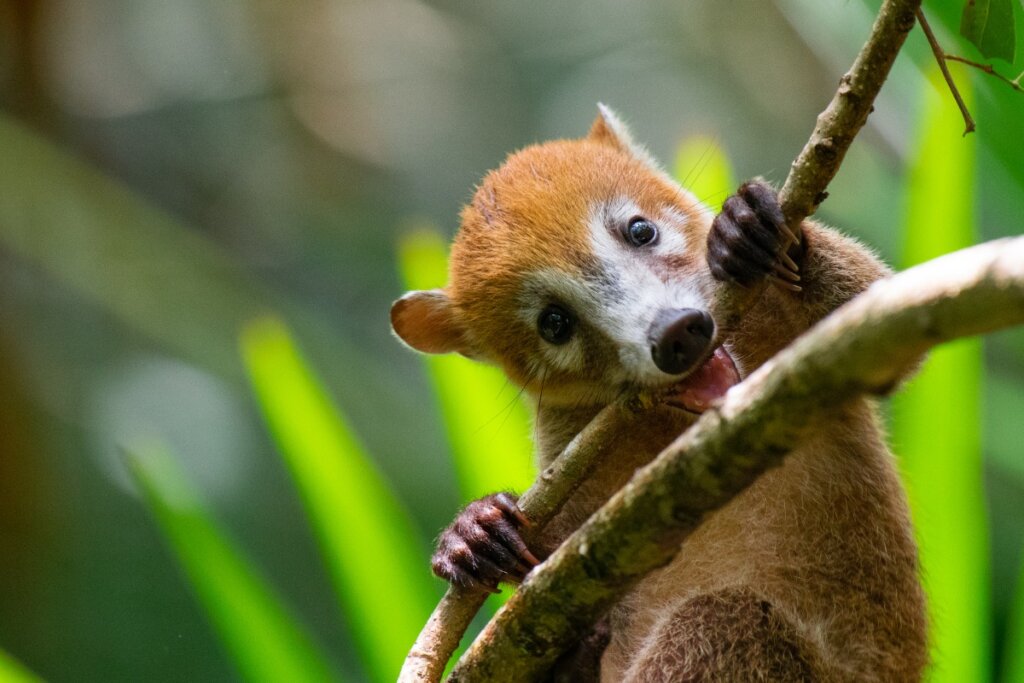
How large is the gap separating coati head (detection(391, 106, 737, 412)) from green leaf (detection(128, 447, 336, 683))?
136 centimetres

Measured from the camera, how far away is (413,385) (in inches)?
280

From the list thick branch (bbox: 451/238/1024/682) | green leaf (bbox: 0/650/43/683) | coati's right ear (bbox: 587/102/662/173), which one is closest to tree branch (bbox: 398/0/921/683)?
thick branch (bbox: 451/238/1024/682)

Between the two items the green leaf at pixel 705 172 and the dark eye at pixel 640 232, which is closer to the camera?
the dark eye at pixel 640 232

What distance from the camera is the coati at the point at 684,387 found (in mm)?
2613

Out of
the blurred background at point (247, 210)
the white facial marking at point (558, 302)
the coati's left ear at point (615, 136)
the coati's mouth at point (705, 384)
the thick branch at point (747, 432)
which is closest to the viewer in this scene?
the thick branch at point (747, 432)

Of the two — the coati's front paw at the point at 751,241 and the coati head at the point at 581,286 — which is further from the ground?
the coati head at the point at 581,286

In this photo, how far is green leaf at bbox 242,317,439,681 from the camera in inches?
165

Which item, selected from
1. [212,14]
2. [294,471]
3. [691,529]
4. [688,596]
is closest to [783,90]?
[212,14]

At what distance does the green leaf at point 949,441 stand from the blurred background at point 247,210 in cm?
150

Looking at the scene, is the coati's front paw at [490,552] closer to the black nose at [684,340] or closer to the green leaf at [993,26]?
the black nose at [684,340]

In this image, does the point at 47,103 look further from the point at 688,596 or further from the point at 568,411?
the point at 688,596

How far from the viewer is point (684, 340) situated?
2439 mm

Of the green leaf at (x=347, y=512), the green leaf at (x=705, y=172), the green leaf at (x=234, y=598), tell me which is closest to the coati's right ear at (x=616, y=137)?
the green leaf at (x=705, y=172)

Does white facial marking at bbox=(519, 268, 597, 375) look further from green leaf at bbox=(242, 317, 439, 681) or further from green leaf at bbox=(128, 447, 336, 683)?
green leaf at bbox=(128, 447, 336, 683)
